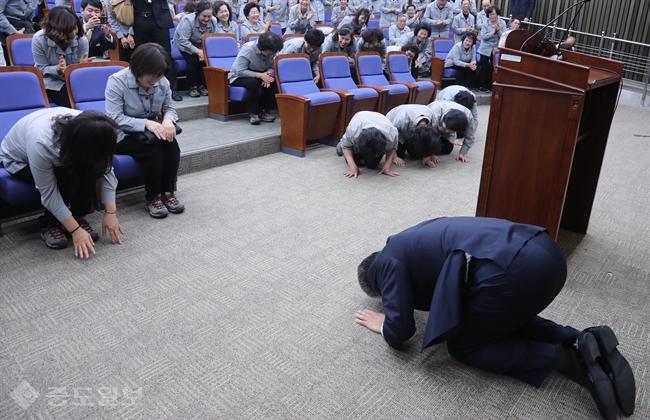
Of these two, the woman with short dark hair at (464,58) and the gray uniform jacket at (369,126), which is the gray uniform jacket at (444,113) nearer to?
the gray uniform jacket at (369,126)

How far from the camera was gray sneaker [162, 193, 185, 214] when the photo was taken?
2.70 meters

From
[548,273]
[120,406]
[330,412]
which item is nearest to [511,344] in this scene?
[548,273]

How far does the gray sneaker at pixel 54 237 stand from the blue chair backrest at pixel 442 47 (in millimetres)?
5502

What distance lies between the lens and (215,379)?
59.8 inches

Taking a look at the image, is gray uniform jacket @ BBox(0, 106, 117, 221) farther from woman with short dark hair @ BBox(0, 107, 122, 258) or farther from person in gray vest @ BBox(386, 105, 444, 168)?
person in gray vest @ BBox(386, 105, 444, 168)

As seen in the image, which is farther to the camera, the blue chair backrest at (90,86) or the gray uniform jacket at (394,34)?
the gray uniform jacket at (394,34)

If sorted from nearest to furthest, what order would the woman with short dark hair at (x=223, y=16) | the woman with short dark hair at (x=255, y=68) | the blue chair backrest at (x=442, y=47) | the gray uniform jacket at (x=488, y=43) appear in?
1. the woman with short dark hair at (x=255, y=68)
2. the woman with short dark hair at (x=223, y=16)
3. the blue chair backrest at (x=442, y=47)
4. the gray uniform jacket at (x=488, y=43)

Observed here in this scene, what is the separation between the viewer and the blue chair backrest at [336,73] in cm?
430

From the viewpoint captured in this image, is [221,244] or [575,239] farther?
[575,239]

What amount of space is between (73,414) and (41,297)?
678 mm

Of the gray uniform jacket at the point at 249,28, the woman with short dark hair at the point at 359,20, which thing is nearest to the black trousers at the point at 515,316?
the gray uniform jacket at the point at 249,28

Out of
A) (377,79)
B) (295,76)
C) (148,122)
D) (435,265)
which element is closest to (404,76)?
(377,79)

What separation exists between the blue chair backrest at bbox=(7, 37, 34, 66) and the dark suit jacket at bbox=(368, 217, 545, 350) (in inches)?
111

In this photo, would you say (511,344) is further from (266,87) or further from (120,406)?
(266,87)
